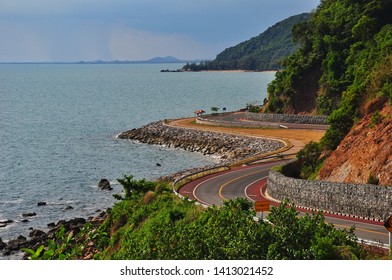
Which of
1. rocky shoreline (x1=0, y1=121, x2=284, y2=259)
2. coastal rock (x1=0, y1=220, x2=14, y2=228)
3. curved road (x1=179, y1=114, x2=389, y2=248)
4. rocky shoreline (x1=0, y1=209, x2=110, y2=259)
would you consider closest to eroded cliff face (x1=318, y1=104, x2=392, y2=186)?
curved road (x1=179, y1=114, x2=389, y2=248)

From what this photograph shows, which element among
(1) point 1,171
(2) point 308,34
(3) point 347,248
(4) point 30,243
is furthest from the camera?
(2) point 308,34

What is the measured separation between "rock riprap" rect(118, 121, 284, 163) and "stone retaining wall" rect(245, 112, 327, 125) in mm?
11912

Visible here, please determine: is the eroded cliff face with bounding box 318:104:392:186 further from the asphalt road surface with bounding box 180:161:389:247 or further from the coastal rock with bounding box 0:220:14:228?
the coastal rock with bounding box 0:220:14:228

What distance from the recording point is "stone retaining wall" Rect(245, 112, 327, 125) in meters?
95.9

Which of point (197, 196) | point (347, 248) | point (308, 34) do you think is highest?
point (308, 34)

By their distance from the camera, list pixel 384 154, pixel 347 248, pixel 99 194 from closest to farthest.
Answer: pixel 347 248 → pixel 384 154 → pixel 99 194

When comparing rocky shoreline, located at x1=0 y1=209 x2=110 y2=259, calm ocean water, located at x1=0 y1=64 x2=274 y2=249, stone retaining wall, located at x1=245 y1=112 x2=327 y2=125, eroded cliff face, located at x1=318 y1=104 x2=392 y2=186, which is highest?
eroded cliff face, located at x1=318 y1=104 x2=392 y2=186

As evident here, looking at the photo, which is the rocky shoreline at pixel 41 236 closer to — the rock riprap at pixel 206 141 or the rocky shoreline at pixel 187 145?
the rocky shoreline at pixel 187 145

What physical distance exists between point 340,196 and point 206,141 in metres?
53.5

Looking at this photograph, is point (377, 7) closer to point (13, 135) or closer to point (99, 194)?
point (99, 194)

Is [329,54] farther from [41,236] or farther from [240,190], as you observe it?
[41,236]

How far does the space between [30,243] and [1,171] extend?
33607 millimetres
